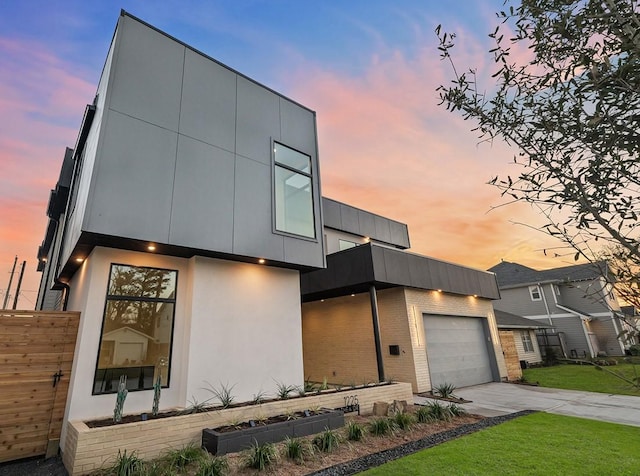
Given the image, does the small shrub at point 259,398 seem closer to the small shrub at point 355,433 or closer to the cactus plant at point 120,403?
the small shrub at point 355,433

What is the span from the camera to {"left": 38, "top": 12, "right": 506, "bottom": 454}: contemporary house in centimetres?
607

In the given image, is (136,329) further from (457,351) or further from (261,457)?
(457,351)

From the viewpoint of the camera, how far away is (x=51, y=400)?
19.0ft

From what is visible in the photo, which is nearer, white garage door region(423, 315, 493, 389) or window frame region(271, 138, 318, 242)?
window frame region(271, 138, 318, 242)

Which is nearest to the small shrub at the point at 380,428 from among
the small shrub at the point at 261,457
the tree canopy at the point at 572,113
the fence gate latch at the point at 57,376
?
the small shrub at the point at 261,457

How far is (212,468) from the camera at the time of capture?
172 inches

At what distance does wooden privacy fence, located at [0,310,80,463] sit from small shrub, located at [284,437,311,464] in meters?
4.18

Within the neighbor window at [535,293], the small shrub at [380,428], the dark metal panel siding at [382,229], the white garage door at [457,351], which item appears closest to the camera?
the small shrub at [380,428]

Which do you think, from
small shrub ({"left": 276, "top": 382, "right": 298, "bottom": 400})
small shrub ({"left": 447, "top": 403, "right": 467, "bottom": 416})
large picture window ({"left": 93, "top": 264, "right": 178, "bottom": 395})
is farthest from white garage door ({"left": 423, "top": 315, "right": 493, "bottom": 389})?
large picture window ({"left": 93, "top": 264, "right": 178, "bottom": 395})

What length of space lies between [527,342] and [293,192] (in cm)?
2081

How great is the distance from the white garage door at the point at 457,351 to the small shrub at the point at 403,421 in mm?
4928

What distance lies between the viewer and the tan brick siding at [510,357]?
14.2 m

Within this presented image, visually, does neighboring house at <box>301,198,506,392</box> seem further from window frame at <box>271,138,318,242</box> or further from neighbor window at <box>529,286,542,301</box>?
neighbor window at <box>529,286,542,301</box>

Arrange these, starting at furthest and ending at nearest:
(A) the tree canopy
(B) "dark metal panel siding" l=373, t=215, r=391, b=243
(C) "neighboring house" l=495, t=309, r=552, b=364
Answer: (C) "neighboring house" l=495, t=309, r=552, b=364, (B) "dark metal panel siding" l=373, t=215, r=391, b=243, (A) the tree canopy
